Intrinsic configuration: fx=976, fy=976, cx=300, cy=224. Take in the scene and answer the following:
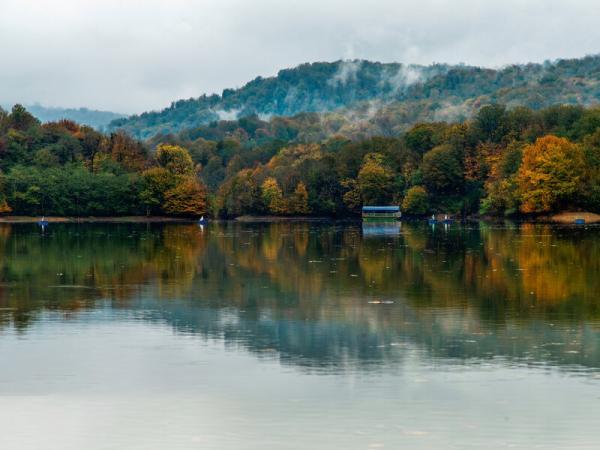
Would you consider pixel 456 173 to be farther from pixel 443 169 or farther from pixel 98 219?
pixel 98 219

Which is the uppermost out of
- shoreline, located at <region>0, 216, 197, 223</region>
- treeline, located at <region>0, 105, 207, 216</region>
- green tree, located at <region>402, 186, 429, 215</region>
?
treeline, located at <region>0, 105, 207, 216</region>

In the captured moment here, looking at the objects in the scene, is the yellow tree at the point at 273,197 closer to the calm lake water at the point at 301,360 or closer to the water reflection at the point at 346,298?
the water reflection at the point at 346,298

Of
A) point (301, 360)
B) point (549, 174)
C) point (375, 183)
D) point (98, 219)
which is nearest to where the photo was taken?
point (301, 360)

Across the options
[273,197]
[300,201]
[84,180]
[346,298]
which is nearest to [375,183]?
[300,201]

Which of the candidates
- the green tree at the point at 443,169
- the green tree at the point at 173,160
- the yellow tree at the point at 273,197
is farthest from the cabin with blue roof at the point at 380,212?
the green tree at the point at 173,160

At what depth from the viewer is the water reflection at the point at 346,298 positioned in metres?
23.9

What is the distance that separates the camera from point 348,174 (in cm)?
17075

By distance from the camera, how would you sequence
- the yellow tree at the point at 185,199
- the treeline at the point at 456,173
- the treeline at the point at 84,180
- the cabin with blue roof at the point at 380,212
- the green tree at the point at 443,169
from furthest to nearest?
the cabin with blue roof at the point at 380,212 < the green tree at the point at 443,169 < the yellow tree at the point at 185,199 < the treeline at the point at 84,180 < the treeline at the point at 456,173

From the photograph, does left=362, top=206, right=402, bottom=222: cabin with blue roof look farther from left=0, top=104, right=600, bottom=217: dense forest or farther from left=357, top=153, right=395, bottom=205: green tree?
left=0, top=104, right=600, bottom=217: dense forest

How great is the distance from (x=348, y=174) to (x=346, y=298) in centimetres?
13718

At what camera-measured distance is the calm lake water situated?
1642 cm

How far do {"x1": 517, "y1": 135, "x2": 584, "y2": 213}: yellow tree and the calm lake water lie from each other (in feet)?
272

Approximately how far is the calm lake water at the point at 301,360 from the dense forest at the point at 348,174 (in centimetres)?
8759

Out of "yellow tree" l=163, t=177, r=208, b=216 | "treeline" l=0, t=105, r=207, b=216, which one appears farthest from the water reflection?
"treeline" l=0, t=105, r=207, b=216
